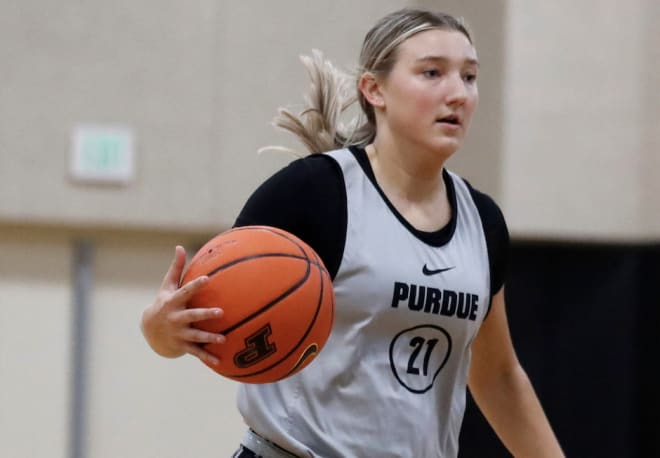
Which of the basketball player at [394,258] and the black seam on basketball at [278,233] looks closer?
the black seam on basketball at [278,233]

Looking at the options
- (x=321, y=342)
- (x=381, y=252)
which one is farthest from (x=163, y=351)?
(x=381, y=252)

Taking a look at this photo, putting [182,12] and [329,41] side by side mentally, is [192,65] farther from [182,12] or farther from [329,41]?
[329,41]

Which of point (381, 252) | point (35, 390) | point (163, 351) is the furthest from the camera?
point (35, 390)

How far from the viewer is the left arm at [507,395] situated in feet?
9.38

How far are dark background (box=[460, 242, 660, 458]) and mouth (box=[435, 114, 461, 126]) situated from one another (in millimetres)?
3111

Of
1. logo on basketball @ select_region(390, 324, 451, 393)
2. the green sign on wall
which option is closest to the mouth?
logo on basketball @ select_region(390, 324, 451, 393)

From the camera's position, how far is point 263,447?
2.48 metres

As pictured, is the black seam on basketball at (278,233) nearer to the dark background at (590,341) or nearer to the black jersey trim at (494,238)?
the black jersey trim at (494,238)

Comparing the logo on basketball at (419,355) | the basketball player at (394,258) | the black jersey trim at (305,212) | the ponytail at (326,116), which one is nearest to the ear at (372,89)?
the basketball player at (394,258)

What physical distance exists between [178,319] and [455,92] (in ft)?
3.02

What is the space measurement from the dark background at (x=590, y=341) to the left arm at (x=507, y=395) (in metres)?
2.70

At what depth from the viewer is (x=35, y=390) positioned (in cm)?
491

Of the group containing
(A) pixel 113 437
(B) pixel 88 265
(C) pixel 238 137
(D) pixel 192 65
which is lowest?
(A) pixel 113 437

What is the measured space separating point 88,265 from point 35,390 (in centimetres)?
62
